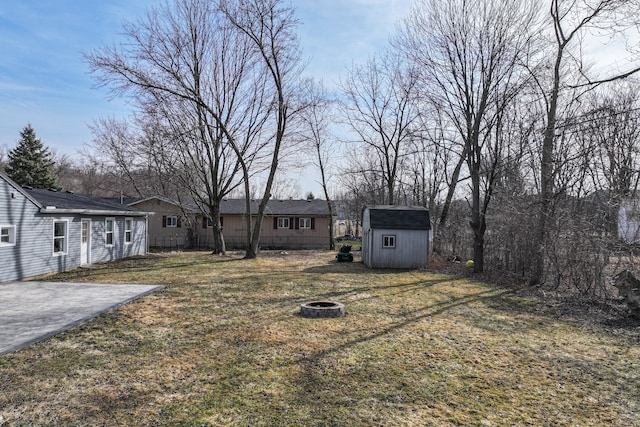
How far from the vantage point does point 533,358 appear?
242 inches

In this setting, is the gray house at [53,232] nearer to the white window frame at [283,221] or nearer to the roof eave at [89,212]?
the roof eave at [89,212]

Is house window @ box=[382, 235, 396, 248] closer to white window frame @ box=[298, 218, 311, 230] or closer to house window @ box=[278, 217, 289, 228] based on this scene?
white window frame @ box=[298, 218, 311, 230]

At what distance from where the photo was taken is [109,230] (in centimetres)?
1833

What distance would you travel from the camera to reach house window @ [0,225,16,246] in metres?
11.9

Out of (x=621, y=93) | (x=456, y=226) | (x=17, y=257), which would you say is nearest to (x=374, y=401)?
(x=17, y=257)

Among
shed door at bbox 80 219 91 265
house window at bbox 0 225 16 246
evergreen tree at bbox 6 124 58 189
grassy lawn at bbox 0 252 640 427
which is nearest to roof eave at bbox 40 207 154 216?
shed door at bbox 80 219 91 265

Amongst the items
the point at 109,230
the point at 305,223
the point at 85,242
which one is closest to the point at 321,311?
the point at 85,242

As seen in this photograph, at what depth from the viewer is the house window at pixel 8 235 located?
11.9 m

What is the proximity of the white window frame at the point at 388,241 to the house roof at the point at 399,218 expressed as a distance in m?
0.38

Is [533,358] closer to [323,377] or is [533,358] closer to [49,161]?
[323,377]

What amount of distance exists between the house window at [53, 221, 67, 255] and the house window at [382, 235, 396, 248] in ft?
40.1

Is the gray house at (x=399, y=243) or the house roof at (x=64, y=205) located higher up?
the house roof at (x=64, y=205)

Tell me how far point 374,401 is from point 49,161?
1583 inches

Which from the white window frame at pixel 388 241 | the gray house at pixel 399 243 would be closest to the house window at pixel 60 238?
the gray house at pixel 399 243
